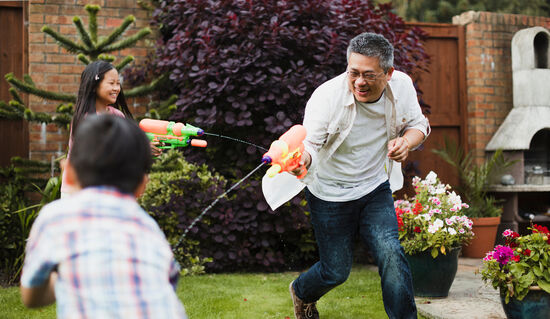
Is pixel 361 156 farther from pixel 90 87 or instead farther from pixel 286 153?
pixel 90 87

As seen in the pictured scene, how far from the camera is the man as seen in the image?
9.97 ft

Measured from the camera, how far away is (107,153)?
1.54 meters

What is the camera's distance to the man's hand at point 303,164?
2879mm

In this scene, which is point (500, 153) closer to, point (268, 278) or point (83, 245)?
point (268, 278)

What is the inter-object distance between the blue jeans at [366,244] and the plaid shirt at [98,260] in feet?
5.65

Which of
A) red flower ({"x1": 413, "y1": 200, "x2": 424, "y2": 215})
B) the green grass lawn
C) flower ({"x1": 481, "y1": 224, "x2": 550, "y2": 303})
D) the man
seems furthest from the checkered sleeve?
red flower ({"x1": 413, "y1": 200, "x2": 424, "y2": 215})

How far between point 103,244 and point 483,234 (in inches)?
223

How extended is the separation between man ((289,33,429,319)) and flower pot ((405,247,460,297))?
4.32 feet

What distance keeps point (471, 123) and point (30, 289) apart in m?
6.49

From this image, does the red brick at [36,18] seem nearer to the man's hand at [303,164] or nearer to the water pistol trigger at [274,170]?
the man's hand at [303,164]

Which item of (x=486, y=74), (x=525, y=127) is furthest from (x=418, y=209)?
(x=486, y=74)

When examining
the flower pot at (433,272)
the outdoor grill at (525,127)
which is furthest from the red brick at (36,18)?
the outdoor grill at (525,127)

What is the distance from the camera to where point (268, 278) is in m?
5.35

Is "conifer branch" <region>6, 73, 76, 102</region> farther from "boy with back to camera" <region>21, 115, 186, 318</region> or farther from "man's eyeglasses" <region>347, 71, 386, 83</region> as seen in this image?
"boy with back to camera" <region>21, 115, 186, 318</region>
